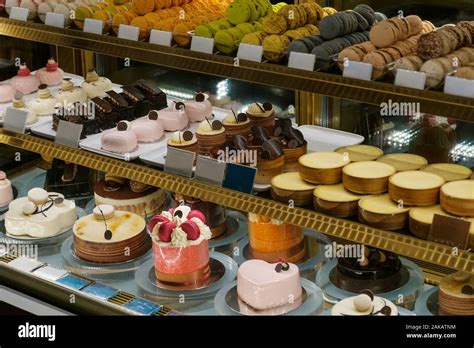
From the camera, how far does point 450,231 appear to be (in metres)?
2.58

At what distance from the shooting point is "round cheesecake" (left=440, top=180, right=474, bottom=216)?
8.66 feet

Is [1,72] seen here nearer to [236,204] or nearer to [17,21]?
[17,21]

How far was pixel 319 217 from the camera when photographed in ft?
9.36

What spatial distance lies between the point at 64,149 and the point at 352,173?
4.09ft

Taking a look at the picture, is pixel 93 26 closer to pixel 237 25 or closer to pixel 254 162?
pixel 237 25

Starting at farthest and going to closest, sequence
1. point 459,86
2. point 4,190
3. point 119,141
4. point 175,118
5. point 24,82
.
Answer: point 24,82 → point 4,190 → point 175,118 → point 119,141 → point 459,86

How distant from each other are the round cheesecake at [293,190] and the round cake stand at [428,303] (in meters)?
0.53

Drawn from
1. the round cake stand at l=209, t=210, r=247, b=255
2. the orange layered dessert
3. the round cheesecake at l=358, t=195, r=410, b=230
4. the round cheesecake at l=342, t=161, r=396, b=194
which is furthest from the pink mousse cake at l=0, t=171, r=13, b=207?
the round cheesecake at l=358, t=195, r=410, b=230

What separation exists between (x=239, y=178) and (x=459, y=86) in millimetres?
874

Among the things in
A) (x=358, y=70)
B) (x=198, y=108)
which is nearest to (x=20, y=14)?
(x=198, y=108)

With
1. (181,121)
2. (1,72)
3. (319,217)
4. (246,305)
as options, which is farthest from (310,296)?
(1,72)

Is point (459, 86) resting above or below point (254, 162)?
above

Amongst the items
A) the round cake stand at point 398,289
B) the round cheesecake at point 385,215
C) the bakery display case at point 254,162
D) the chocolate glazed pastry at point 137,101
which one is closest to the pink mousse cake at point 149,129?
the bakery display case at point 254,162

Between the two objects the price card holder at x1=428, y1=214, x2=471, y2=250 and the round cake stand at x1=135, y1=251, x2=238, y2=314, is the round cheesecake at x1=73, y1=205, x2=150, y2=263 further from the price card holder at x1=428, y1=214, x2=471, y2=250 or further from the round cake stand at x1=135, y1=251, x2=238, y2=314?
the price card holder at x1=428, y1=214, x2=471, y2=250
